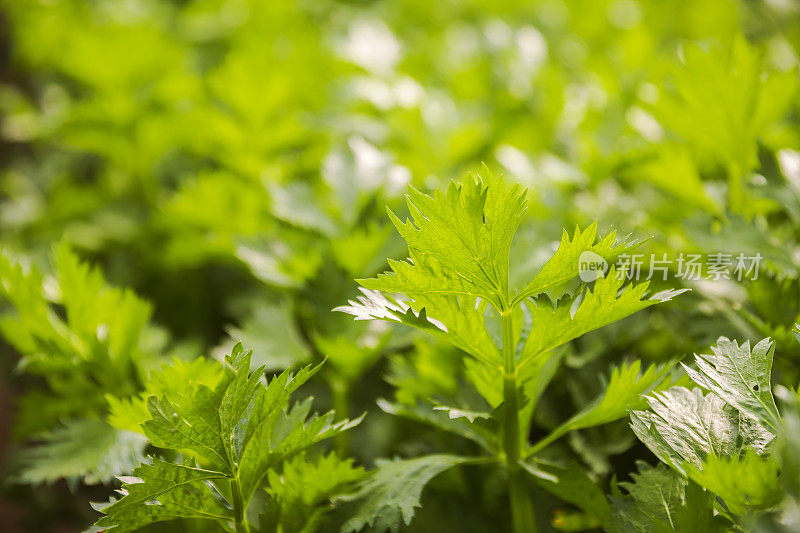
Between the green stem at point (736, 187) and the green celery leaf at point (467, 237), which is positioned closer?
the green celery leaf at point (467, 237)

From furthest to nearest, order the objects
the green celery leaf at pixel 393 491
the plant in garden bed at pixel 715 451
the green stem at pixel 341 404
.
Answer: the green stem at pixel 341 404 < the green celery leaf at pixel 393 491 < the plant in garden bed at pixel 715 451

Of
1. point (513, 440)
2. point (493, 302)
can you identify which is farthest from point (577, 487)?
point (493, 302)

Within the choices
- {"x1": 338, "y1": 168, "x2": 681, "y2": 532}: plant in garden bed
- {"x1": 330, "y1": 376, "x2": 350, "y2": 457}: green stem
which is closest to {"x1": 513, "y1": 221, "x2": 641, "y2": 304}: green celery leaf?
{"x1": 338, "y1": 168, "x2": 681, "y2": 532}: plant in garden bed

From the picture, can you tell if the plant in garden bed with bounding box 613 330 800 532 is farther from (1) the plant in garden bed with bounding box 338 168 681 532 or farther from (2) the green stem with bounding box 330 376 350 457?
(2) the green stem with bounding box 330 376 350 457

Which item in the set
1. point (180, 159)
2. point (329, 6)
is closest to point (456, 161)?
point (180, 159)

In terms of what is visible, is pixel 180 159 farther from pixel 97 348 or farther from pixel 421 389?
pixel 421 389

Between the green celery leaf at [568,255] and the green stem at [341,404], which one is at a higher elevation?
the green celery leaf at [568,255]

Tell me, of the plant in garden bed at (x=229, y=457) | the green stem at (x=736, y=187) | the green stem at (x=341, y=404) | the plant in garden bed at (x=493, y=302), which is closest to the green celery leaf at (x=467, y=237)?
the plant in garden bed at (x=493, y=302)

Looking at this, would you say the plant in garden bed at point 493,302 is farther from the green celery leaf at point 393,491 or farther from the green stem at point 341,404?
the green stem at point 341,404
